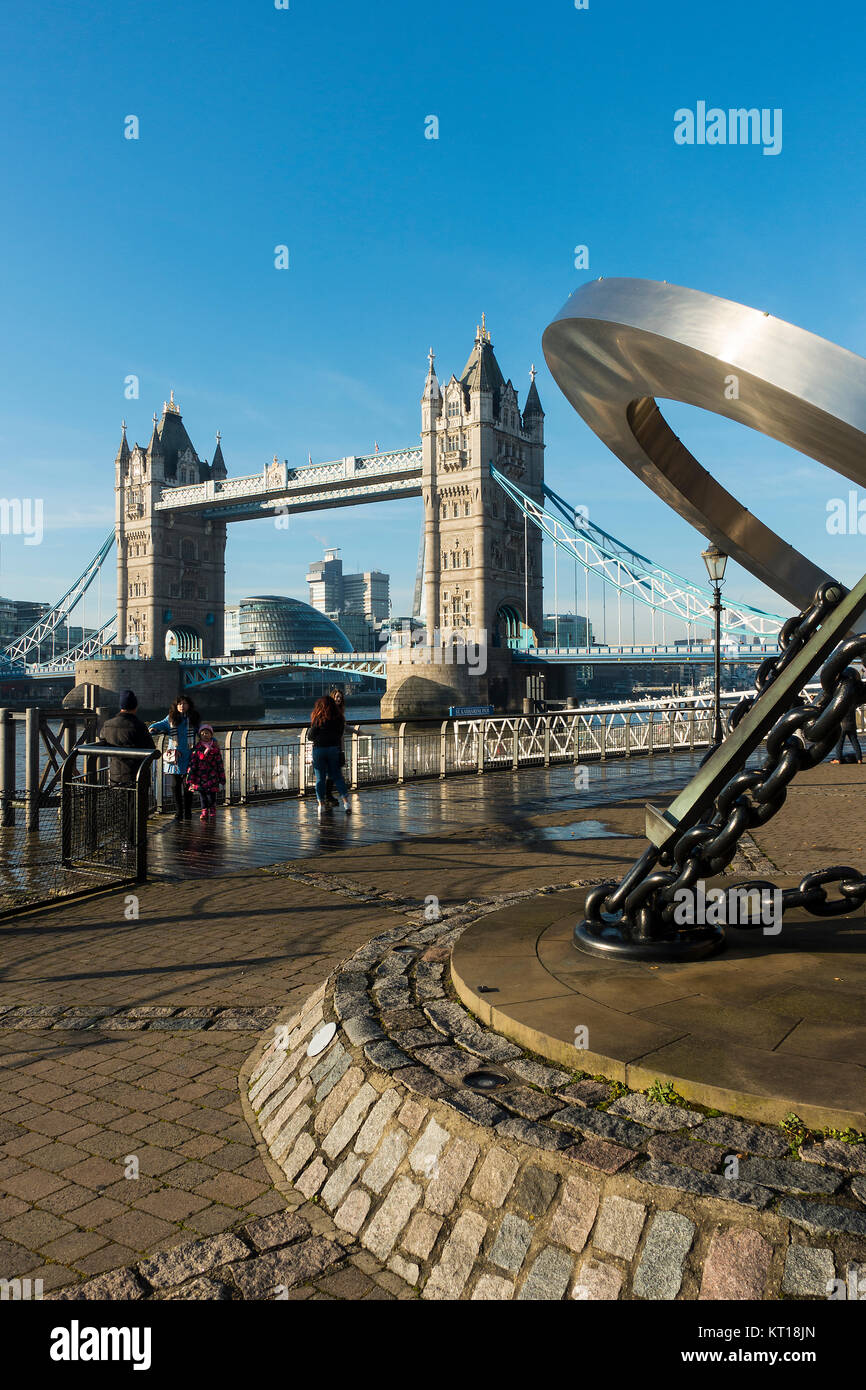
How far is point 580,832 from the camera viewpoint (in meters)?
9.93

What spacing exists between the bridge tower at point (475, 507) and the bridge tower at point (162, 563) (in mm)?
33319

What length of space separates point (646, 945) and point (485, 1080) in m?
1.31

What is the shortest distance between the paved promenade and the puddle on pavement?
209 mm

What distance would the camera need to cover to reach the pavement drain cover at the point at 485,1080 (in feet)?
9.78

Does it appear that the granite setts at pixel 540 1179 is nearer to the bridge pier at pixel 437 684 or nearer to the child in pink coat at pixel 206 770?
the child in pink coat at pixel 206 770

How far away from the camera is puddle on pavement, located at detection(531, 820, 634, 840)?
377 inches

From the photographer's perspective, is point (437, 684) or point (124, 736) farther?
point (437, 684)

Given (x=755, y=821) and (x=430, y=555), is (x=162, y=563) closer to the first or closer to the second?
(x=430, y=555)

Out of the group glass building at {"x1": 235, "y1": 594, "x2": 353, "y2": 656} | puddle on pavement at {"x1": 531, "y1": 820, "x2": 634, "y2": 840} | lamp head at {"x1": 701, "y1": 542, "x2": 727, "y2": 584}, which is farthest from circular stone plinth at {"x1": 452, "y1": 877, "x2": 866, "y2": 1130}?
glass building at {"x1": 235, "y1": 594, "x2": 353, "y2": 656}

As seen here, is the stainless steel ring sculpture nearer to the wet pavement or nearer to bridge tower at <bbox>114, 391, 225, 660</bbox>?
the wet pavement

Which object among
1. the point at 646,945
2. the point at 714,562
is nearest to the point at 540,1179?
the point at 646,945

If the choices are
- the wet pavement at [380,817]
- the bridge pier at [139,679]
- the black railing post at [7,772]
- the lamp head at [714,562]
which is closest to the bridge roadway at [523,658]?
the bridge pier at [139,679]

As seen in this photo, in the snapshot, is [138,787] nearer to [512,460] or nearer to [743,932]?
[743,932]

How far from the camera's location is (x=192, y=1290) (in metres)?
2.41
